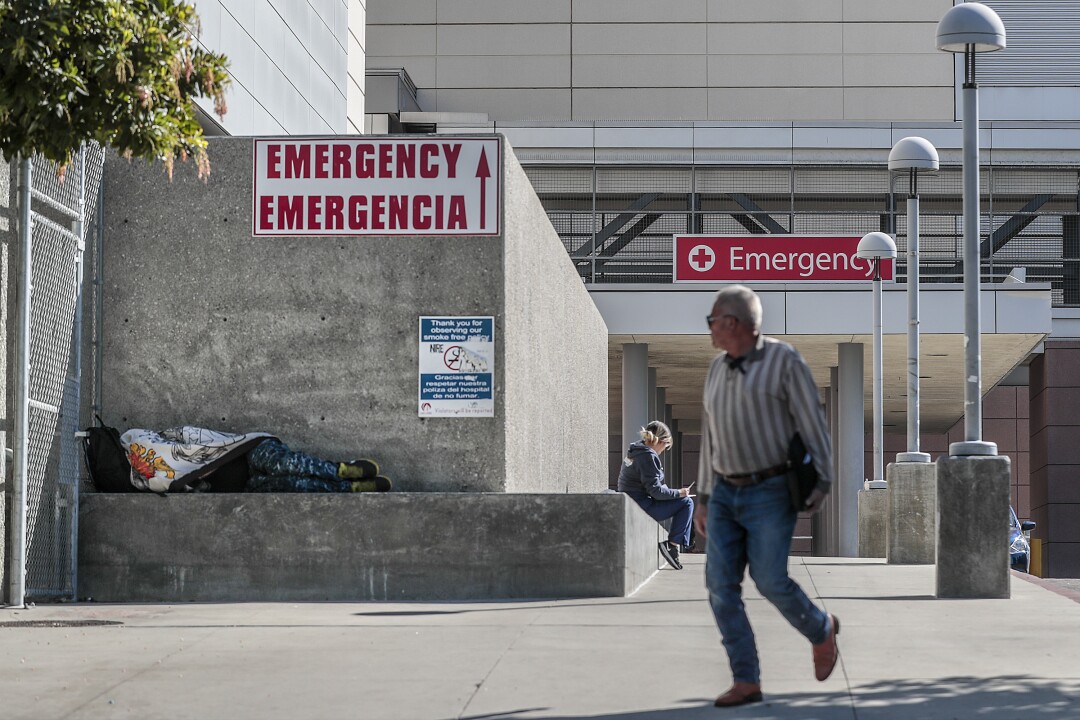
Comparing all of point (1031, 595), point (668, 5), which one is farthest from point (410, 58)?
point (1031, 595)

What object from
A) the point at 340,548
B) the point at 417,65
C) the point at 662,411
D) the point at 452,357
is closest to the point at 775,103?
the point at 662,411

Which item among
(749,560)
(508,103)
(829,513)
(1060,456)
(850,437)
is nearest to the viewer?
(749,560)

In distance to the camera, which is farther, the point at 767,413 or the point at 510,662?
the point at 510,662

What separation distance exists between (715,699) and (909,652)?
81.2 inches

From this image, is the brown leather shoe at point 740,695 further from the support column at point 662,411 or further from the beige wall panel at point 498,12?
the beige wall panel at point 498,12

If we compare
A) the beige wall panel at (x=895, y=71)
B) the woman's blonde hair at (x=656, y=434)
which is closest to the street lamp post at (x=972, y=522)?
the woman's blonde hair at (x=656, y=434)

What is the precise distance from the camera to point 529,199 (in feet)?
45.0

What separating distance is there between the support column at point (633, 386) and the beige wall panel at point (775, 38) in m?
13.6

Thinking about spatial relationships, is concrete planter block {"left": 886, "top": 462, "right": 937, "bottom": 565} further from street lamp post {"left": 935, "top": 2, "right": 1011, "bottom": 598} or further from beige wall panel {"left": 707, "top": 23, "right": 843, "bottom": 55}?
beige wall panel {"left": 707, "top": 23, "right": 843, "bottom": 55}

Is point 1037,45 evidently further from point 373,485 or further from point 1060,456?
point 373,485

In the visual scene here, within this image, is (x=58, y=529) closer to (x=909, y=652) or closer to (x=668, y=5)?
(x=909, y=652)

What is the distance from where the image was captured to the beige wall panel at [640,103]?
40.4 meters

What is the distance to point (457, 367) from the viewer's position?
1188 centimetres

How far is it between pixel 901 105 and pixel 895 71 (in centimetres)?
88
